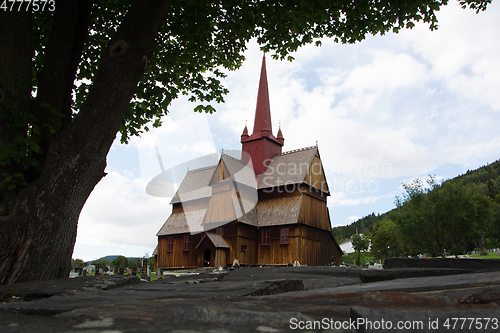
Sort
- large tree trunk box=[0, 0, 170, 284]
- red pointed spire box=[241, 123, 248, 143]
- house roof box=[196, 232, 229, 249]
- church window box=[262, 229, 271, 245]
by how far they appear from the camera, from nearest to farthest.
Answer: large tree trunk box=[0, 0, 170, 284], house roof box=[196, 232, 229, 249], church window box=[262, 229, 271, 245], red pointed spire box=[241, 123, 248, 143]

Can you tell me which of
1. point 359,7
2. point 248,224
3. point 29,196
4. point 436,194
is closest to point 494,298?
point 29,196

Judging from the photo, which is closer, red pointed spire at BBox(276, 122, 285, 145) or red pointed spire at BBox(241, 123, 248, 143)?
red pointed spire at BBox(241, 123, 248, 143)

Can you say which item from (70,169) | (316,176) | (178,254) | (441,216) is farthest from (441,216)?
(70,169)

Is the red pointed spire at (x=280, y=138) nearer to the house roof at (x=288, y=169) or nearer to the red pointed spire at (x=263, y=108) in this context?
the red pointed spire at (x=263, y=108)

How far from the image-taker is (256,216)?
32875 millimetres

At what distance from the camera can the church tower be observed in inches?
1483

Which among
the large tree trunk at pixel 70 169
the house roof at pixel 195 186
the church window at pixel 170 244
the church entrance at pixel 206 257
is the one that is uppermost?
the house roof at pixel 195 186

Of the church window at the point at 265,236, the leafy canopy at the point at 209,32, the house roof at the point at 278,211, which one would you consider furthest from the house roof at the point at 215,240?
the leafy canopy at the point at 209,32

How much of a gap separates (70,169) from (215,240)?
2461cm

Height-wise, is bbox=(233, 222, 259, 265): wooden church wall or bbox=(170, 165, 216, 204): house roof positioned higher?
bbox=(170, 165, 216, 204): house roof

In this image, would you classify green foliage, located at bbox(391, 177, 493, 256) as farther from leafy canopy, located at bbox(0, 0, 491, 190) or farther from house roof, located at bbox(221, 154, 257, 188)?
leafy canopy, located at bbox(0, 0, 491, 190)

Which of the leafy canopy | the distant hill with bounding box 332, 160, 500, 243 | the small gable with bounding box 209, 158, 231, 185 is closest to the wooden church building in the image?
the small gable with bounding box 209, 158, 231, 185

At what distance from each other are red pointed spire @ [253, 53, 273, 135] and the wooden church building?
0.93 meters

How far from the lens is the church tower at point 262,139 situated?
37.7 metres
